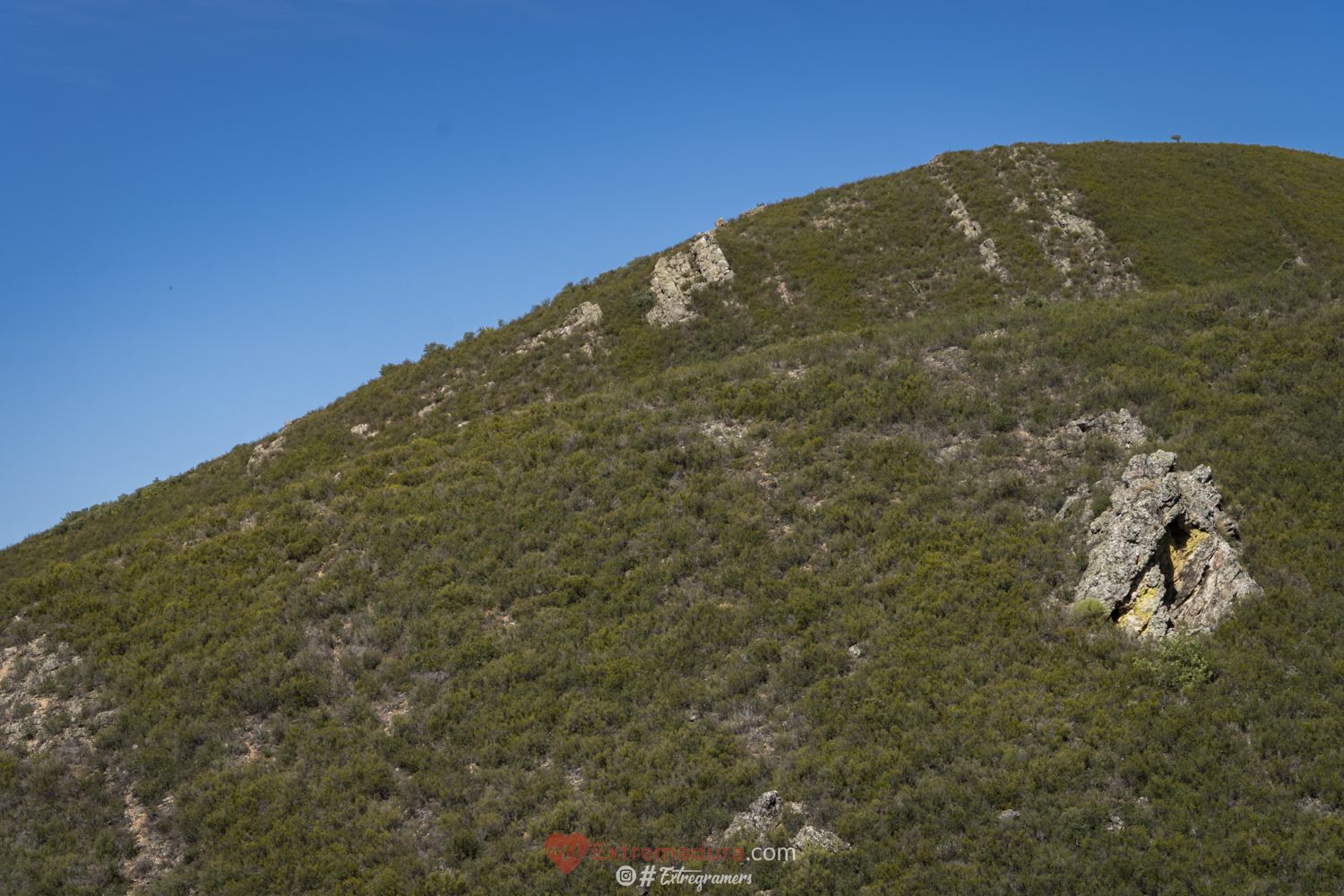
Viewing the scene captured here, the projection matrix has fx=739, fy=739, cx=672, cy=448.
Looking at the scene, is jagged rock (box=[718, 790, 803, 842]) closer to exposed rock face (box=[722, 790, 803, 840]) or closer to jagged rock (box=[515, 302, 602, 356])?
exposed rock face (box=[722, 790, 803, 840])

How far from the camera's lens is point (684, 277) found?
4666 cm

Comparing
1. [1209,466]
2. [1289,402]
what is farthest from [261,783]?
[1289,402]

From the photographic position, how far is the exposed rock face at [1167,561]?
16125mm

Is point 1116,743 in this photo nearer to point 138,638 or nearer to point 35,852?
point 35,852

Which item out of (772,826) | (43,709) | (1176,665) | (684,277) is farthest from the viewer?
(684,277)

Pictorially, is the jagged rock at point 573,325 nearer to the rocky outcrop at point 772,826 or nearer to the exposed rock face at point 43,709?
the exposed rock face at point 43,709

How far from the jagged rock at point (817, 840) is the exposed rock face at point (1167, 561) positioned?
8268 mm

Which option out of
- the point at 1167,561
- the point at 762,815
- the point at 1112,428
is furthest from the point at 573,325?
the point at 762,815

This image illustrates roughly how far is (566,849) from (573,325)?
3367 centimetres

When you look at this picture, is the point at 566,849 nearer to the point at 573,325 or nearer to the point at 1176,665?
the point at 1176,665

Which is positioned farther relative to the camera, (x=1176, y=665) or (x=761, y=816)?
(x=1176, y=665)

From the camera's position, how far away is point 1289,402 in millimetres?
20703

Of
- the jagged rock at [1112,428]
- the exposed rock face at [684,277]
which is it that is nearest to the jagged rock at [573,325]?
the exposed rock face at [684,277]

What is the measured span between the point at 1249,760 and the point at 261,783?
1963 cm
